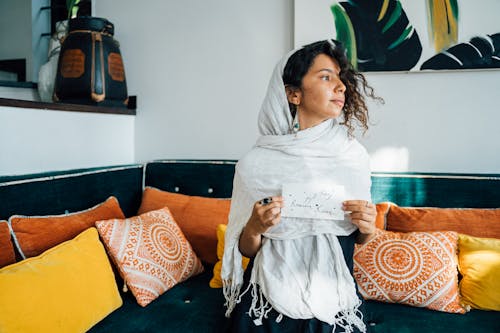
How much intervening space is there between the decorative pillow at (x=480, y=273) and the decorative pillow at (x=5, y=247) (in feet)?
5.27

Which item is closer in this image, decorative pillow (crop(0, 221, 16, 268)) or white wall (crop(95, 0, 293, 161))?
decorative pillow (crop(0, 221, 16, 268))

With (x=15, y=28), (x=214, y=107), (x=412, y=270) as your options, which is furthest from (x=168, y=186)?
(x=15, y=28)

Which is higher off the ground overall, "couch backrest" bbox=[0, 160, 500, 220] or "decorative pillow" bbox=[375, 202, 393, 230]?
→ "couch backrest" bbox=[0, 160, 500, 220]

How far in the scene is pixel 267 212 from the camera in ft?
3.81

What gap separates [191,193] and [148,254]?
61 cm

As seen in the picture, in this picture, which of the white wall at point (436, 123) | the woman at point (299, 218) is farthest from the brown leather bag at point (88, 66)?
the white wall at point (436, 123)

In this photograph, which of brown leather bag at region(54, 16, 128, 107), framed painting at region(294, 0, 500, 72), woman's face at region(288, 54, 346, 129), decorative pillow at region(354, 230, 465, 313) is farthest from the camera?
brown leather bag at region(54, 16, 128, 107)

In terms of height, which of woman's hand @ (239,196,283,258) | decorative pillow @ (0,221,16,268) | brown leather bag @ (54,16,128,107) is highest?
brown leather bag @ (54,16,128,107)

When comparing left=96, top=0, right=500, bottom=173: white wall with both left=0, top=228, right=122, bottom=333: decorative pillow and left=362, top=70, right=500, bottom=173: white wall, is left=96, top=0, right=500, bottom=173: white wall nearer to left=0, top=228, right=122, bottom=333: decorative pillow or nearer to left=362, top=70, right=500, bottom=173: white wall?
left=362, top=70, right=500, bottom=173: white wall

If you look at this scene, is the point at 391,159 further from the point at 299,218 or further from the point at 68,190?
the point at 68,190

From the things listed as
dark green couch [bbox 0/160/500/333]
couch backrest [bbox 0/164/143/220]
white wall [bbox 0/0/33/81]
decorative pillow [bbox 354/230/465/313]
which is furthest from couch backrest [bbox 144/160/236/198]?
white wall [bbox 0/0/33/81]

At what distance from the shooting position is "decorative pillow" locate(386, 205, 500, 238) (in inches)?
66.3

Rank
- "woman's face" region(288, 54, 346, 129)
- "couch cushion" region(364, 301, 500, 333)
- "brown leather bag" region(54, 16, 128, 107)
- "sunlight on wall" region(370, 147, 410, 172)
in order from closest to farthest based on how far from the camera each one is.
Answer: "woman's face" region(288, 54, 346, 129)
"couch cushion" region(364, 301, 500, 333)
"sunlight on wall" region(370, 147, 410, 172)
"brown leather bag" region(54, 16, 128, 107)

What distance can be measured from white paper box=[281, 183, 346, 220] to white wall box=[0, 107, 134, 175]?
1282mm
